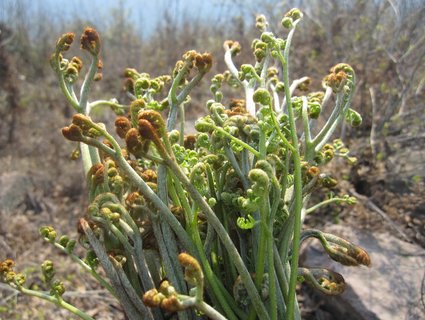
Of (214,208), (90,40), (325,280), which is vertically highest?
(90,40)

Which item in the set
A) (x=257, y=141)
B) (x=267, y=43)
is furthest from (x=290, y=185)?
(x=267, y=43)

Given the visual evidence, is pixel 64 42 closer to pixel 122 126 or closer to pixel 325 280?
pixel 122 126

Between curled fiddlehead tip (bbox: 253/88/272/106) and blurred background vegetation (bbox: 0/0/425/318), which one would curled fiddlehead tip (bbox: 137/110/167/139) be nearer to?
curled fiddlehead tip (bbox: 253/88/272/106)

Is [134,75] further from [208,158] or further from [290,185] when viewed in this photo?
[290,185]

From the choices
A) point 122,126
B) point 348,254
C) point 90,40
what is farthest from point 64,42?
point 348,254

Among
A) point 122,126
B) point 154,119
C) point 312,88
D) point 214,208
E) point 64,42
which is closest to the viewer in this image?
point 154,119

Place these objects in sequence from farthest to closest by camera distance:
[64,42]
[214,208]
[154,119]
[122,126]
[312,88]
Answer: [312,88] → [64,42] → [214,208] → [122,126] → [154,119]

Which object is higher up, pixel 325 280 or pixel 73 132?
pixel 73 132

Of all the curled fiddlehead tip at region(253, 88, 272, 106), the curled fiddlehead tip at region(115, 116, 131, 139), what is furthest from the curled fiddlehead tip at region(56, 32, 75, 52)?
the curled fiddlehead tip at region(253, 88, 272, 106)
